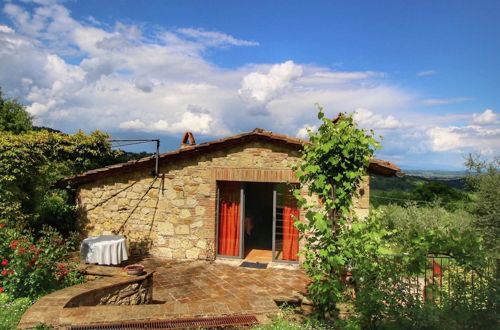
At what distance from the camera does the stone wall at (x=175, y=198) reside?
922 cm

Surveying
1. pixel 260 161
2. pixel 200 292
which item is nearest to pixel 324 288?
pixel 200 292

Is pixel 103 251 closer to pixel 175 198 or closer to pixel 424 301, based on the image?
pixel 175 198

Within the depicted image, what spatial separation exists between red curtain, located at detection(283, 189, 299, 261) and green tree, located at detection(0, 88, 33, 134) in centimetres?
2176

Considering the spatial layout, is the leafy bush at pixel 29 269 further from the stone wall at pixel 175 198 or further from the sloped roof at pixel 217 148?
the sloped roof at pixel 217 148

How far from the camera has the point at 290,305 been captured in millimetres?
6309

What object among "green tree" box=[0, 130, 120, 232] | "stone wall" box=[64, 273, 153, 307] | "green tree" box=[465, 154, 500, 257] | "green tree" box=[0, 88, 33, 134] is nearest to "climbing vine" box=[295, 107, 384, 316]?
"stone wall" box=[64, 273, 153, 307]

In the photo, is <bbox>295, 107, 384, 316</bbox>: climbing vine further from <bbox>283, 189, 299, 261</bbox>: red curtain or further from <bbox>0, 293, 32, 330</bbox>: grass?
<bbox>0, 293, 32, 330</bbox>: grass

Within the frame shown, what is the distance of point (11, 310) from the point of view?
204 inches

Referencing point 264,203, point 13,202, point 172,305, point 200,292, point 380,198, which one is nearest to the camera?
point 172,305

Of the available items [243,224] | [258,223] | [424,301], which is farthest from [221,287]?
[258,223]

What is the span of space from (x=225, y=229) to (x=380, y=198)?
1759 centimetres

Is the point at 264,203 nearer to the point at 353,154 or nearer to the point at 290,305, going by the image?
the point at 290,305

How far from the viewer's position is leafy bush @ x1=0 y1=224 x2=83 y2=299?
19.3 ft

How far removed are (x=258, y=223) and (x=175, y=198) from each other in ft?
15.9
